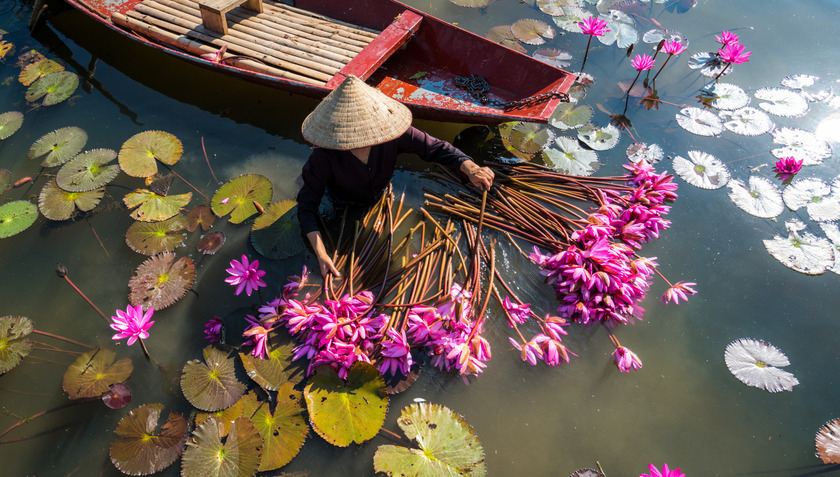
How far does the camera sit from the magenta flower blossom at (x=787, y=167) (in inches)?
149

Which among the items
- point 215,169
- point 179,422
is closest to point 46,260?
point 215,169

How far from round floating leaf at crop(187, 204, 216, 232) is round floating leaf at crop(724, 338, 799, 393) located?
3.98 meters

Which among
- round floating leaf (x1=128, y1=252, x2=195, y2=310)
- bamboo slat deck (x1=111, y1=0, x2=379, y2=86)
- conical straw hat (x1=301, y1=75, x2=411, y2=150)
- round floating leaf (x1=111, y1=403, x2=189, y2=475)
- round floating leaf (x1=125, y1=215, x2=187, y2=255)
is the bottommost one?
round floating leaf (x1=111, y1=403, x2=189, y2=475)

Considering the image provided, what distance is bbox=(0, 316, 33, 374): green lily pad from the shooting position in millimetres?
2943

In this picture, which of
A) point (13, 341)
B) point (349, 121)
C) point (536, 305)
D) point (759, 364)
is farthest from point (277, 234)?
point (759, 364)

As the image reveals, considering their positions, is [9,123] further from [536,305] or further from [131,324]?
[536,305]

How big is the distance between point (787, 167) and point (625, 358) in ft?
8.34

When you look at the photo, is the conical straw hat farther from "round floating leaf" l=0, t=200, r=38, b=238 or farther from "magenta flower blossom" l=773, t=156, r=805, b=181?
"magenta flower blossom" l=773, t=156, r=805, b=181

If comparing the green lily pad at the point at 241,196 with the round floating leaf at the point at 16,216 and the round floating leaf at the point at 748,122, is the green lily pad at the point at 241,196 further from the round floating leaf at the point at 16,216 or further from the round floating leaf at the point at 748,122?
the round floating leaf at the point at 748,122

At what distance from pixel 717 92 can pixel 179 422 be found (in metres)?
5.73

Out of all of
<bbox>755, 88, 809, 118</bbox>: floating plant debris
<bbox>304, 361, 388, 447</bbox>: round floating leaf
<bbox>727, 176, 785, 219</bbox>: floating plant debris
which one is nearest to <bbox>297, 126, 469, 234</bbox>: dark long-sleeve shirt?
<bbox>304, 361, 388, 447</bbox>: round floating leaf

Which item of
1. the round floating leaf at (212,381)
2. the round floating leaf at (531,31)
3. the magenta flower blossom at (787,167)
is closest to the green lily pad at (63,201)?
the round floating leaf at (212,381)

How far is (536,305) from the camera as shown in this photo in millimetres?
3178

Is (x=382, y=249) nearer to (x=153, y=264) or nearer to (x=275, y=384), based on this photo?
(x=275, y=384)
